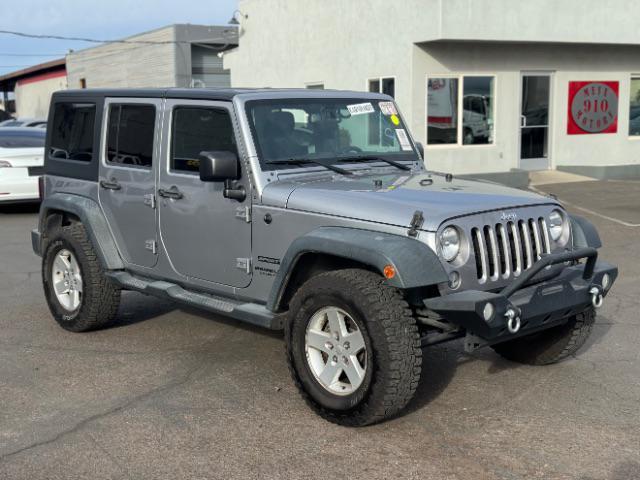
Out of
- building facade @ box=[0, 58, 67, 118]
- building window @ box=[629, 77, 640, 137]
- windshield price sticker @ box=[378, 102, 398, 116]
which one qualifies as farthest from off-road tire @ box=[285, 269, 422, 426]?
building facade @ box=[0, 58, 67, 118]

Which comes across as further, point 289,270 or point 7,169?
point 7,169

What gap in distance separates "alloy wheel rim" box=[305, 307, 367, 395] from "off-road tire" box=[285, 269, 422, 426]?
0.21 ft

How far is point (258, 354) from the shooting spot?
6.03m

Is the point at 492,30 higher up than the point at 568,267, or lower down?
higher up

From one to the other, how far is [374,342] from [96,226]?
2898mm

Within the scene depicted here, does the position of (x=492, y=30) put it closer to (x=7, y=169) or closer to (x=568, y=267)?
(x=7, y=169)

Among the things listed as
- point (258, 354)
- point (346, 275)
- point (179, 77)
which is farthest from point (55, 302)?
point (179, 77)

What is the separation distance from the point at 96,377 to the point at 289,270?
1.65 meters

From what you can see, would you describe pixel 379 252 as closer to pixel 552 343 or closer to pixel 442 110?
pixel 552 343

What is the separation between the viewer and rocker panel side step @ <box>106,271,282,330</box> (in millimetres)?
5109

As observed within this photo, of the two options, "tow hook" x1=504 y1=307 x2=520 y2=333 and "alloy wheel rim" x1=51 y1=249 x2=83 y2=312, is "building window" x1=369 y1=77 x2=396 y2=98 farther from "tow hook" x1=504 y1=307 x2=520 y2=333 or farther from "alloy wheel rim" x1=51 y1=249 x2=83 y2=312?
"tow hook" x1=504 y1=307 x2=520 y2=333

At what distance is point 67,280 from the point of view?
675 centimetres

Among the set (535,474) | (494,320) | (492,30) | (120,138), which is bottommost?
(535,474)

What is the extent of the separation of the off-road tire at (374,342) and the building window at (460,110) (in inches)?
529
